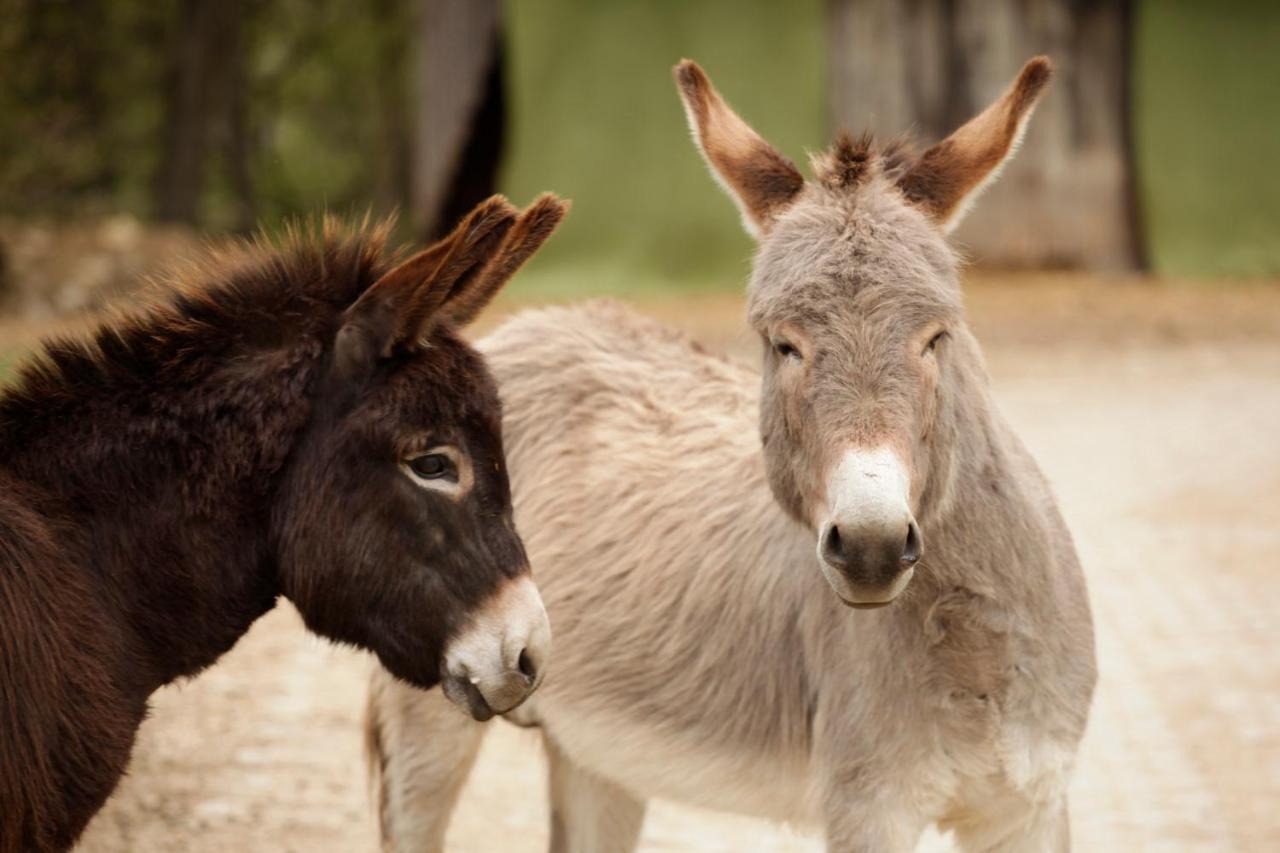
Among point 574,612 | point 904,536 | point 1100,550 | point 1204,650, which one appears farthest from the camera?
point 1100,550

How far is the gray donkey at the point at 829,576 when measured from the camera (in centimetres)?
319

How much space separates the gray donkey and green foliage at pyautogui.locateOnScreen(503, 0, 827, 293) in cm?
897

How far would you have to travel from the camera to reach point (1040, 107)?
12.3 m

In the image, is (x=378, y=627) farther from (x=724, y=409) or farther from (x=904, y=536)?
(x=724, y=409)

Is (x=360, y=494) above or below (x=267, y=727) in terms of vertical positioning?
above

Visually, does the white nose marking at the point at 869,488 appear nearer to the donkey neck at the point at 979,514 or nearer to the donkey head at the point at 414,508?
the donkey neck at the point at 979,514

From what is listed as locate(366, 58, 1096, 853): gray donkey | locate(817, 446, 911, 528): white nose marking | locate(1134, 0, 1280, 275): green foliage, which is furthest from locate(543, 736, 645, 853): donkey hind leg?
locate(1134, 0, 1280, 275): green foliage

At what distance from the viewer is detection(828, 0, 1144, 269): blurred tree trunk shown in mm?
12445

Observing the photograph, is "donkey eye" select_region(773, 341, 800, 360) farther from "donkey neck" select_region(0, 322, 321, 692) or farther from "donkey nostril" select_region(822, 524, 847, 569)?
"donkey neck" select_region(0, 322, 321, 692)

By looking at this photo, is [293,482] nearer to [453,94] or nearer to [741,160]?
[741,160]

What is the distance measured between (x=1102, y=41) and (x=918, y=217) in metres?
10.2

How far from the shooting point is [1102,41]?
501 inches

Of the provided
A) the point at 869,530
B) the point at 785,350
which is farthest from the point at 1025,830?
the point at 785,350

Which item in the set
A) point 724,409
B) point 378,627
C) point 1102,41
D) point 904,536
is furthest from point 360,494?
point 1102,41
